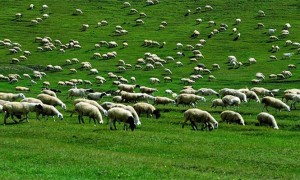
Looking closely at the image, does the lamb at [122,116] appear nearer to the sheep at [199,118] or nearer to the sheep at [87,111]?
the sheep at [87,111]

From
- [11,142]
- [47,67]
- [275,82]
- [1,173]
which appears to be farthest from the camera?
[47,67]

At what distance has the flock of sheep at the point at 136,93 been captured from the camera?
39750 mm

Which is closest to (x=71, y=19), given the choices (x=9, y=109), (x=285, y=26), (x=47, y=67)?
(x=47, y=67)

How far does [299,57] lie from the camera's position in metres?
90.8

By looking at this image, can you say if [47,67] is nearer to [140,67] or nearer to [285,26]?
[140,67]

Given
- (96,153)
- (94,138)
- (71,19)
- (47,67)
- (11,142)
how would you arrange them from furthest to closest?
(71,19), (47,67), (94,138), (11,142), (96,153)

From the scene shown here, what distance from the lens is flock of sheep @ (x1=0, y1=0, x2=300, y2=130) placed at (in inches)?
1565

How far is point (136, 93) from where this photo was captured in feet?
188

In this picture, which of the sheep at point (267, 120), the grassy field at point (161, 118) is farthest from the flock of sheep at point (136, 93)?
the grassy field at point (161, 118)

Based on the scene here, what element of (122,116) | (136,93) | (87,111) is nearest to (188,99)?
(136,93)

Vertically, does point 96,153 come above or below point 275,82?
above

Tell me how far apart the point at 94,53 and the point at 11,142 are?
68.3 m

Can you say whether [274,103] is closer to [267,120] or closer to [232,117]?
[267,120]

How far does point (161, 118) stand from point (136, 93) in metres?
12.1
